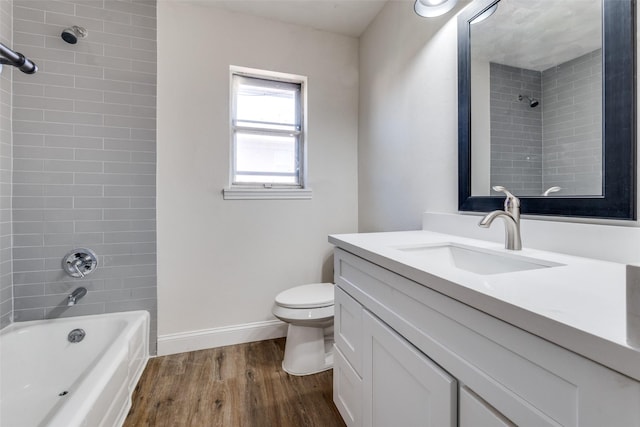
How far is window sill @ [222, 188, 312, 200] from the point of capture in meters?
2.00

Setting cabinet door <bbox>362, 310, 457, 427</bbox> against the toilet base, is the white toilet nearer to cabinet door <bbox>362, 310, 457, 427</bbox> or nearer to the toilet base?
the toilet base

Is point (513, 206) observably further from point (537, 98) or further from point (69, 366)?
point (69, 366)

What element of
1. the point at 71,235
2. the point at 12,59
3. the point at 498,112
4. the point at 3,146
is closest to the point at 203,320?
the point at 71,235

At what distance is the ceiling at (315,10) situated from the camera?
6.23ft

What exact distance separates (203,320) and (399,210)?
61.4 inches

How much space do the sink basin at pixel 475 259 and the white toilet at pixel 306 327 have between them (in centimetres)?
76

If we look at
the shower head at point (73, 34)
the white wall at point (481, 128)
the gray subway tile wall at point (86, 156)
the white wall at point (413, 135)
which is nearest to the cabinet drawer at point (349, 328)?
the white wall at point (413, 135)

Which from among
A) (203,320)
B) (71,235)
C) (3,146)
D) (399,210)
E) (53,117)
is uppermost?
(53,117)

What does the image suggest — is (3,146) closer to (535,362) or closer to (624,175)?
(535,362)

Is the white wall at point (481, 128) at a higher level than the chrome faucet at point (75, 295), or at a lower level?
higher

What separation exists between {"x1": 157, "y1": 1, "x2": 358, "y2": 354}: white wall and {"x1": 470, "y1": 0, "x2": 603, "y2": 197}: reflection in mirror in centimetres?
118

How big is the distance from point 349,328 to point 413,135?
115 centimetres

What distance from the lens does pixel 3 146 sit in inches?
60.2

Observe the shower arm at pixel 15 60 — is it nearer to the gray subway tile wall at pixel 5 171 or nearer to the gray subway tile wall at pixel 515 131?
the gray subway tile wall at pixel 5 171
